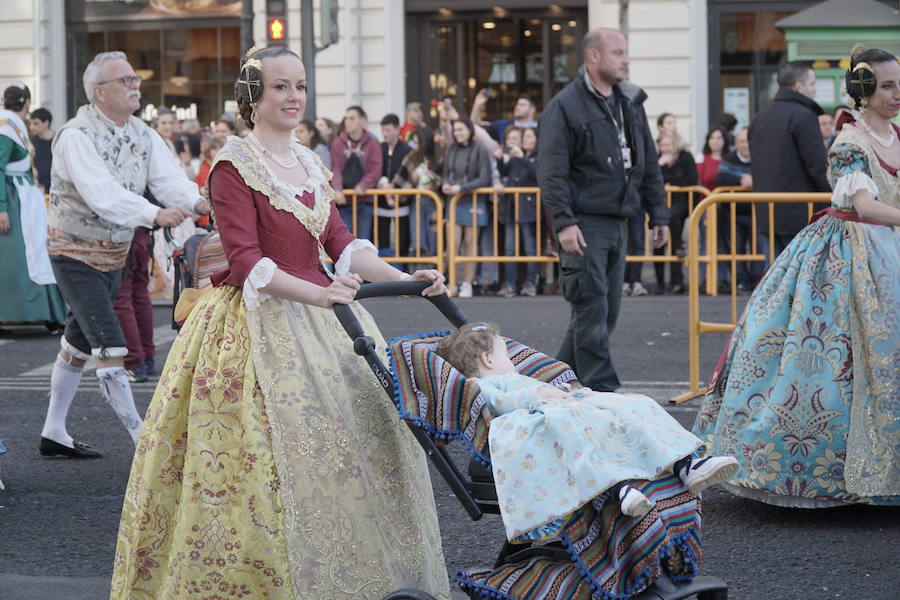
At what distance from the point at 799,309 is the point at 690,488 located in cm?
230

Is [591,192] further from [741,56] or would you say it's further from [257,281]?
[741,56]

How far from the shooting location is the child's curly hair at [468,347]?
445cm

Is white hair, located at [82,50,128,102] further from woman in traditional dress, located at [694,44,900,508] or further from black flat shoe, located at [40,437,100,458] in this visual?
woman in traditional dress, located at [694,44,900,508]

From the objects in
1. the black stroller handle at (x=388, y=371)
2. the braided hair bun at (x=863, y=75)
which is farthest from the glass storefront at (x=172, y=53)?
the black stroller handle at (x=388, y=371)

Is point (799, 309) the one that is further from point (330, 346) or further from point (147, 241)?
point (147, 241)

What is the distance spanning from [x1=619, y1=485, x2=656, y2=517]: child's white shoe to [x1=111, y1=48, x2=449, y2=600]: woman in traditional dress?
89 centimetres

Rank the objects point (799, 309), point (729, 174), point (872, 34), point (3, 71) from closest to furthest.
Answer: point (799, 309) < point (729, 174) < point (872, 34) < point (3, 71)

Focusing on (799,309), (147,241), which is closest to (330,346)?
(799,309)

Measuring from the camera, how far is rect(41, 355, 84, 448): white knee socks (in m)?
7.27

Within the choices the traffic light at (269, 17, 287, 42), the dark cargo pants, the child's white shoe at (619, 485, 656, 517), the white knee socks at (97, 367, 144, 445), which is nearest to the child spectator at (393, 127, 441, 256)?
the traffic light at (269, 17, 287, 42)

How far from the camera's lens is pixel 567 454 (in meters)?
4.05

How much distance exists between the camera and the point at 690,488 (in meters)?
4.07

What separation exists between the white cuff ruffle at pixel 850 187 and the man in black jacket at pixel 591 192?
75.4 inches

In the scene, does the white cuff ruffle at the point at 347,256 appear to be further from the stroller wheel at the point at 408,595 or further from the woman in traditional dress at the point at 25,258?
the woman in traditional dress at the point at 25,258
